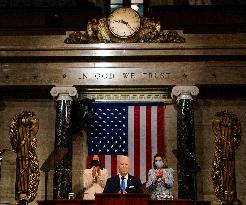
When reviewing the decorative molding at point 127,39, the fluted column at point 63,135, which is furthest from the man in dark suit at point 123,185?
the decorative molding at point 127,39

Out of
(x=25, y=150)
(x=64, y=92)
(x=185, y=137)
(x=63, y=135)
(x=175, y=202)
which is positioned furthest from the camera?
(x=25, y=150)

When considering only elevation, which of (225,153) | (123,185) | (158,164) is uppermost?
(225,153)

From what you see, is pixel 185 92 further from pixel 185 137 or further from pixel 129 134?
pixel 129 134

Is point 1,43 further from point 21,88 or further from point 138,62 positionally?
point 138,62

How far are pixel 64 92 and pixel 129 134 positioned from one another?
225 centimetres

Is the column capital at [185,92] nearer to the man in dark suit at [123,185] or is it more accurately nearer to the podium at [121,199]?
the man in dark suit at [123,185]

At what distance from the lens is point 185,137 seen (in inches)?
643

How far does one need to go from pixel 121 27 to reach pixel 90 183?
184 inches

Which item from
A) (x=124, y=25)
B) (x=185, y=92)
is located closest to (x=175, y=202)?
(x=185, y=92)

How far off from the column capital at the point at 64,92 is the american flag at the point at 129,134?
3.20 ft

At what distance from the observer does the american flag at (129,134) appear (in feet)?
54.9

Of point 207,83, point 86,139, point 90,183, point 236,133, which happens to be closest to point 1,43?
point 86,139

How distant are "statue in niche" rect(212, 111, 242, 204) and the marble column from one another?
1.17 metres

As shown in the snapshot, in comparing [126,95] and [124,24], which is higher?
[124,24]
